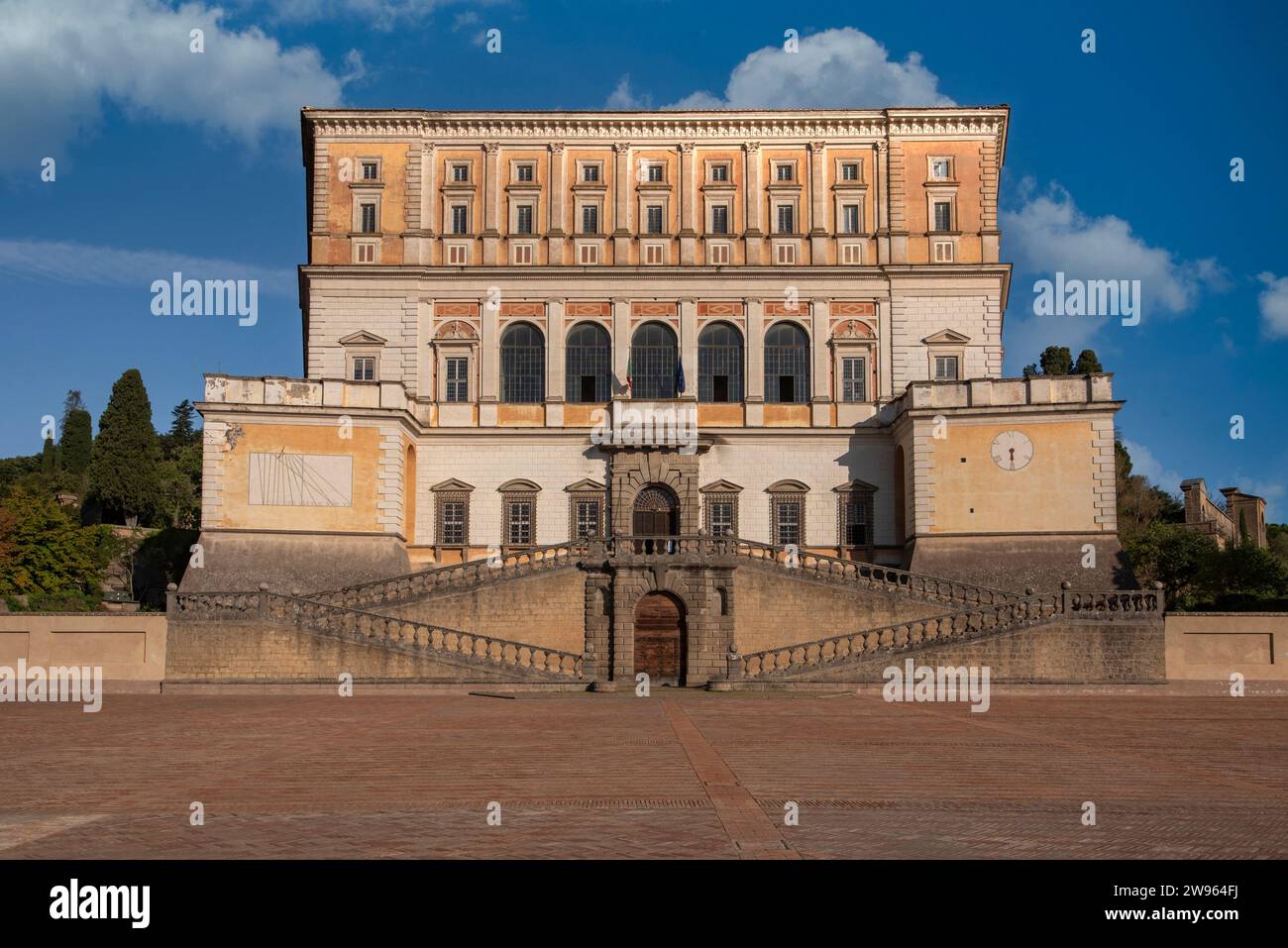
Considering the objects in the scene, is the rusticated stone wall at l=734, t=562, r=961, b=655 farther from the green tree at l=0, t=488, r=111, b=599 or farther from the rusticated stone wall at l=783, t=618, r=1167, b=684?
the green tree at l=0, t=488, r=111, b=599

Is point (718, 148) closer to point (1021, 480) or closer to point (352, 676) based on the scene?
point (1021, 480)

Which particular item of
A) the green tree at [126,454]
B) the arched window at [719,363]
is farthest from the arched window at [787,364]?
the green tree at [126,454]

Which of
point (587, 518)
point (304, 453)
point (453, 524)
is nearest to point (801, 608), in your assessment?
point (587, 518)

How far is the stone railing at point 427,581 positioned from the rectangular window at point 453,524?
7.29m

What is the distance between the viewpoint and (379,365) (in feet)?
166

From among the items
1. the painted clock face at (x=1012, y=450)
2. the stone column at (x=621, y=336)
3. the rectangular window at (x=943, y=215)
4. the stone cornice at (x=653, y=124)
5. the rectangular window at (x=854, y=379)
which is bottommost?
the painted clock face at (x=1012, y=450)

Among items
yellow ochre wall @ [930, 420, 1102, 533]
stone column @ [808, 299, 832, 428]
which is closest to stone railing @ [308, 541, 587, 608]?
stone column @ [808, 299, 832, 428]

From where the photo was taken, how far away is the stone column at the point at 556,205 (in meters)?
51.7

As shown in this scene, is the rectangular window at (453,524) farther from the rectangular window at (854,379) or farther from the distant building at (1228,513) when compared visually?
the distant building at (1228,513)

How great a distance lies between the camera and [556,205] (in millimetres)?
51906

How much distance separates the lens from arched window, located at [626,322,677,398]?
5084 cm

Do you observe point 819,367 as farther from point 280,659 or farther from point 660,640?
point 280,659

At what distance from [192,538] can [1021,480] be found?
145 feet

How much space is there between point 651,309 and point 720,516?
9051 millimetres
